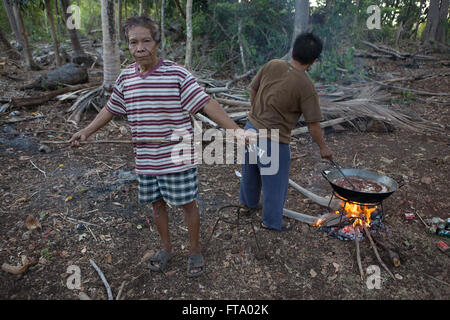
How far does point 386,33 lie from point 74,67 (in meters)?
13.9

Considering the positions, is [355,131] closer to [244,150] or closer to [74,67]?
[244,150]

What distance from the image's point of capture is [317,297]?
2547mm

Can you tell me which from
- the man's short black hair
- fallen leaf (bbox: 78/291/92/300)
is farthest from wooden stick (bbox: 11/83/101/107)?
the man's short black hair

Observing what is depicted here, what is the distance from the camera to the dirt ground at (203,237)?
2588 mm

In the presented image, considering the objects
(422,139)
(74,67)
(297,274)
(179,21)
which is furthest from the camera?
(179,21)

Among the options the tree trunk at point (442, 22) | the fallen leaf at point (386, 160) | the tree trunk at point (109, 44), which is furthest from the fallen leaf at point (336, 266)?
the tree trunk at point (442, 22)

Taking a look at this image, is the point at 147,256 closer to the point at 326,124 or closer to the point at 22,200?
the point at 22,200

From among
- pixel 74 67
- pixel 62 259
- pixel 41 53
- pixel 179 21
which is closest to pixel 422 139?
pixel 62 259

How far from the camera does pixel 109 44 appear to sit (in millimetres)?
5699

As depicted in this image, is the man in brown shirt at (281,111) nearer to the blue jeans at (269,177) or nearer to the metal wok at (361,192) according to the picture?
the blue jeans at (269,177)

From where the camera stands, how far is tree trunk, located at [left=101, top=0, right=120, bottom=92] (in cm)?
544

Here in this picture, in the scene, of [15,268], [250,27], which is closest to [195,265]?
[15,268]

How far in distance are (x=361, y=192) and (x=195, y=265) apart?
1766 millimetres

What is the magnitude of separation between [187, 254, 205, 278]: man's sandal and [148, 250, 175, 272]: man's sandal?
0.24 m
